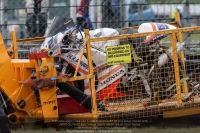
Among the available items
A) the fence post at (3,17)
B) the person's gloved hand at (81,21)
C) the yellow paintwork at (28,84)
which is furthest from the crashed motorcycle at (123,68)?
the fence post at (3,17)

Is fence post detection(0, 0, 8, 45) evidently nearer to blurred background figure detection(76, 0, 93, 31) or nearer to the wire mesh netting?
blurred background figure detection(76, 0, 93, 31)

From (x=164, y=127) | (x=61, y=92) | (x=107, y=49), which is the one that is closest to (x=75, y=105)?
(x=61, y=92)

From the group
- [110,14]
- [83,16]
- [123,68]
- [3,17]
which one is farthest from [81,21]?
[123,68]

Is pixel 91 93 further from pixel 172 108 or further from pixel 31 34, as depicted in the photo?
pixel 31 34

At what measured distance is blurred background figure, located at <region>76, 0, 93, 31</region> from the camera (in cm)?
1043

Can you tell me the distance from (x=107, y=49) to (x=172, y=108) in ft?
3.43

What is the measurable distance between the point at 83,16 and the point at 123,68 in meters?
2.99

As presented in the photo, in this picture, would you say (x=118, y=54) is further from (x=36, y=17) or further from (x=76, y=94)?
(x=36, y=17)

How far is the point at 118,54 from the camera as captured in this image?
23.9 feet

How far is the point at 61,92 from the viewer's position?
25.1 feet

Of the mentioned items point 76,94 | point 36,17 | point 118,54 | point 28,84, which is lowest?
point 76,94

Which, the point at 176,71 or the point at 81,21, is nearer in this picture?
the point at 176,71

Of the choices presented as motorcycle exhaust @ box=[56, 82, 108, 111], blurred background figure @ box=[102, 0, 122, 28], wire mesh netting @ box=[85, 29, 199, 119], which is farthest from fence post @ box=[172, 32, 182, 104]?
blurred background figure @ box=[102, 0, 122, 28]

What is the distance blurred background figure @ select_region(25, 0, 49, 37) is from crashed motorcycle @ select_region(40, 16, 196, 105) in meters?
2.88
